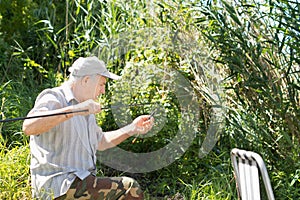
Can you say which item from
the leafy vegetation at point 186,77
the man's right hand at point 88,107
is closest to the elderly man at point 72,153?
the man's right hand at point 88,107

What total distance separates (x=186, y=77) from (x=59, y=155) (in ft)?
5.31

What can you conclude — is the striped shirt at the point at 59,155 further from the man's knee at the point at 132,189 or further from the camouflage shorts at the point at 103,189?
the man's knee at the point at 132,189

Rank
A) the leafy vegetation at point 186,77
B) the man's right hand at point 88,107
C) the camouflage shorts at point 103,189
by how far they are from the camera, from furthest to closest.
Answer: the leafy vegetation at point 186,77 < the camouflage shorts at point 103,189 < the man's right hand at point 88,107

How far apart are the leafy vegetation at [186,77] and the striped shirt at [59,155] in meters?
0.79

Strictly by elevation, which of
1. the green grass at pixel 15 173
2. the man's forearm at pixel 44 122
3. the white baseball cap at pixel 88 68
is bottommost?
the green grass at pixel 15 173

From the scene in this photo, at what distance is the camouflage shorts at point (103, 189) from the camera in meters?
3.52

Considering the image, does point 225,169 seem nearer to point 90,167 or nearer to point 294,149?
point 294,149

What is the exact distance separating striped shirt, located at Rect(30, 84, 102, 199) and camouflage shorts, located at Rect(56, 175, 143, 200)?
0.03 meters

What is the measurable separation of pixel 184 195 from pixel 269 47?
3.58ft

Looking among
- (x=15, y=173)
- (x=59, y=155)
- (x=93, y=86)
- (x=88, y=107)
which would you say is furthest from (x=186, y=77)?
(x=88, y=107)

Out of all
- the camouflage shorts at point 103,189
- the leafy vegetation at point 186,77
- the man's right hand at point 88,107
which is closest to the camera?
the man's right hand at point 88,107

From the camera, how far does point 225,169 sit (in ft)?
15.3

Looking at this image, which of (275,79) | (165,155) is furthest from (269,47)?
(165,155)

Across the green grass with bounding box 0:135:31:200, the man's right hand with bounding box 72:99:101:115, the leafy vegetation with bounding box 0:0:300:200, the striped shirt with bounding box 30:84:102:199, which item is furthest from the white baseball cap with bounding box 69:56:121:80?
the green grass with bounding box 0:135:31:200
